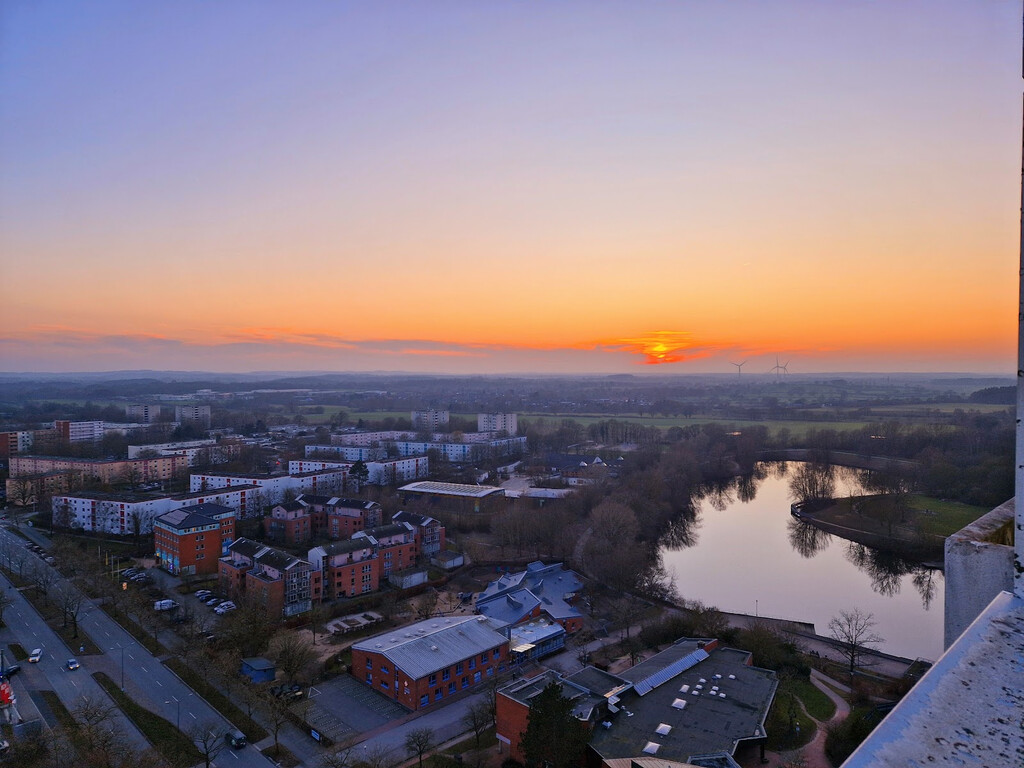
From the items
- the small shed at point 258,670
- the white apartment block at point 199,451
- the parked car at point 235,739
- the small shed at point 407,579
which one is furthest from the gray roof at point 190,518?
the white apartment block at point 199,451

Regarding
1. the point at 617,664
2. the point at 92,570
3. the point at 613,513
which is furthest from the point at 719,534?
the point at 92,570

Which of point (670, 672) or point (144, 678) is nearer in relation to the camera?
point (670, 672)

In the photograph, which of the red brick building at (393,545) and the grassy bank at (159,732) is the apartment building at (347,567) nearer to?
the red brick building at (393,545)

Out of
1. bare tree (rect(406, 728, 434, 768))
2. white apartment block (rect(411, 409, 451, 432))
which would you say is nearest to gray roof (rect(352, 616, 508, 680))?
bare tree (rect(406, 728, 434, 768))

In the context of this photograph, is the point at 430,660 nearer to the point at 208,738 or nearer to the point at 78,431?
the point at 208,738

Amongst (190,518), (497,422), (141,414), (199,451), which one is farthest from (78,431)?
(190,518)

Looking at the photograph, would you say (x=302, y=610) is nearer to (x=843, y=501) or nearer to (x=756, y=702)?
(x=756, y=702)

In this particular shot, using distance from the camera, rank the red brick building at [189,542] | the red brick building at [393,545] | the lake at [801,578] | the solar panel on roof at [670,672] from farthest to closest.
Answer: the red brick building at [189,542] → the red brick building at [393,545] → the lake at [801,578] → the solar panel on roof at [670,672]
